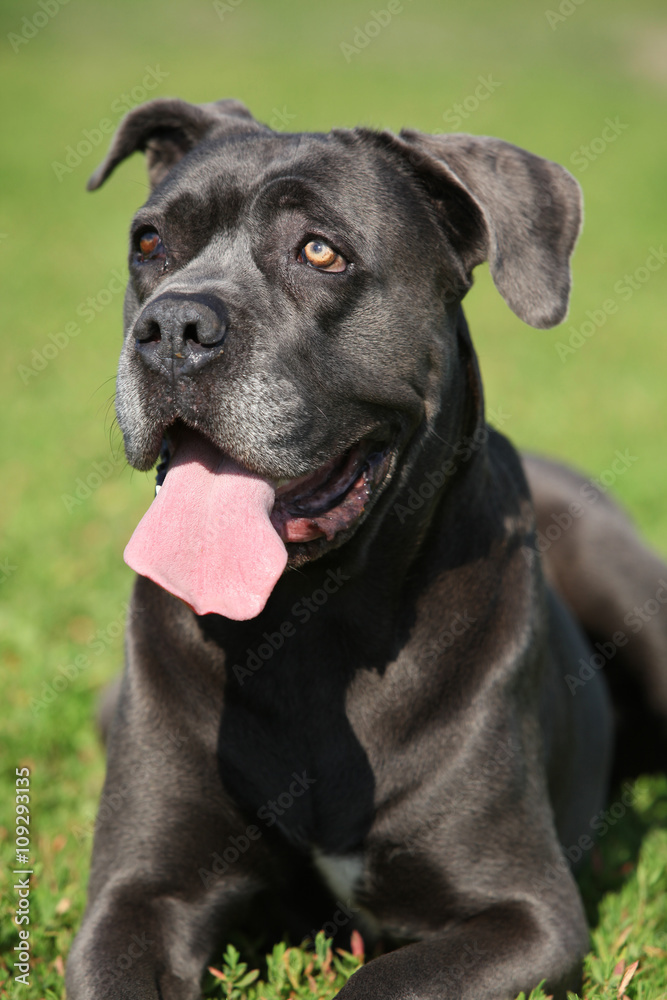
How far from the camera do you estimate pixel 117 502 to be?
6918mm

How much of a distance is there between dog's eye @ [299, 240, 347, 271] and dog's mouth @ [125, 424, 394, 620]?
18.2 inches

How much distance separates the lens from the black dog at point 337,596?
9.14ft

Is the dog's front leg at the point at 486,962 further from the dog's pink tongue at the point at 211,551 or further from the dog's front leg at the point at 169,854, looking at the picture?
the dog's pink tongue at the point at 211,551

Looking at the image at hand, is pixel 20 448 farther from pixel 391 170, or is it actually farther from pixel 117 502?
pixel 391 170

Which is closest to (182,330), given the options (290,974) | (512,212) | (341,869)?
(512,212)

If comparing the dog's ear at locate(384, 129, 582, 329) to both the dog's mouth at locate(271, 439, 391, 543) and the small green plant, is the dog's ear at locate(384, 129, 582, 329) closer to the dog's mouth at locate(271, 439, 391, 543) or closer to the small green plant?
the dog's mouth at locate(271, 439, 391, 543)

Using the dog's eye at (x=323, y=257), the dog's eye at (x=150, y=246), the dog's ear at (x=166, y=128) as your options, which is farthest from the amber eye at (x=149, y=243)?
the dog's eye at (x=323, y=257)

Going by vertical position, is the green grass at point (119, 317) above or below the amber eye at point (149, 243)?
below

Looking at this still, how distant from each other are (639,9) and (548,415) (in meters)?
41.3

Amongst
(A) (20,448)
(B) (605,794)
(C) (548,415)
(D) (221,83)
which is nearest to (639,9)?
(D) (221,83)

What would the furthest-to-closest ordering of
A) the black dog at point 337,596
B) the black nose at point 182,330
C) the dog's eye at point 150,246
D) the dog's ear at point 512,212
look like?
the dog's eye at point 150,246 → the dog's ear at point 512,212 → the black dog at point 337,596 → the black nose at point 182,330

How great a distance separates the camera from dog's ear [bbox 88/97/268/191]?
3.60 metres

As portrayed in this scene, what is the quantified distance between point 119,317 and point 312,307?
10991 millimetres

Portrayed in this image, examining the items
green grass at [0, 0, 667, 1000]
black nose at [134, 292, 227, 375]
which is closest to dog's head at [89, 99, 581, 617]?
black nose at [134, 292, 227, 375]
